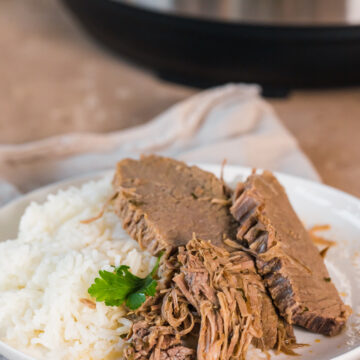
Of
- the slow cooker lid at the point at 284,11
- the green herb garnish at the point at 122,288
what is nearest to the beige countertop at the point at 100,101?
the slow cooker lid at the point at 284,11

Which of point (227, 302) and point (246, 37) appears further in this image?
point (246, 37)

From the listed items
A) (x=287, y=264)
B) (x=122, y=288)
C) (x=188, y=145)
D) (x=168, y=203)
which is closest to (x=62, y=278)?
(x=122, y=288)

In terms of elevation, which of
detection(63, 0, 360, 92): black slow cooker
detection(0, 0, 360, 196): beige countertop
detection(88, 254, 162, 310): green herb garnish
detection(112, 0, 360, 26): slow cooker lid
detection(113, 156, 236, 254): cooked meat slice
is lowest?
detection(0, 0, 360, 196): beige countertop

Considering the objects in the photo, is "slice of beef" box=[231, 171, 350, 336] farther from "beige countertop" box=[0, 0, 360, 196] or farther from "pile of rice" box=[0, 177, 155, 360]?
"beige countertop" box=[0, 0, 360, 196]

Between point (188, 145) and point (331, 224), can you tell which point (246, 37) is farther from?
point (331, 224)

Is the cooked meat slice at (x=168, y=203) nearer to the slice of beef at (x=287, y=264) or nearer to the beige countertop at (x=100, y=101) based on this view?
the slice of beef at (x=287, y=264)

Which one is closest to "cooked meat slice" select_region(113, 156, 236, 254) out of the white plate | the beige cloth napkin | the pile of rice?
the pile of rice

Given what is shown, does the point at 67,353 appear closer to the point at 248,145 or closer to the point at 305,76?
the point at 248,145
